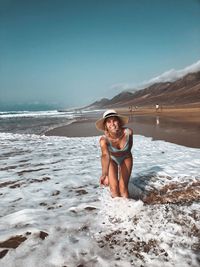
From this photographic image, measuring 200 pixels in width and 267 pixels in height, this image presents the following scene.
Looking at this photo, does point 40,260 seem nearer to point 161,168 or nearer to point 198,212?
point 198,212

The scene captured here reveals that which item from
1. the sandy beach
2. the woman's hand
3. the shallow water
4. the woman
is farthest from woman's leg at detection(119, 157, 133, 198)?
the sandy beach

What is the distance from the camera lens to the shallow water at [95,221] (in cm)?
275

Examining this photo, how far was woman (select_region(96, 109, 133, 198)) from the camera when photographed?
13.7 ft

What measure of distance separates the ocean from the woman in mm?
300

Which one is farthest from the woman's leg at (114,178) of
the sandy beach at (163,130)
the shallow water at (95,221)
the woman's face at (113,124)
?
the sandy beach at (163,130)

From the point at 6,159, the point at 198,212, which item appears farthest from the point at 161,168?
the point at 6,159

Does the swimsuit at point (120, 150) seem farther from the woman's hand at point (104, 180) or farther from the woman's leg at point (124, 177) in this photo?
the woman's hand at point (104, 180)

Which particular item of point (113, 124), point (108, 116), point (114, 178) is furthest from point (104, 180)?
point (108, 116)

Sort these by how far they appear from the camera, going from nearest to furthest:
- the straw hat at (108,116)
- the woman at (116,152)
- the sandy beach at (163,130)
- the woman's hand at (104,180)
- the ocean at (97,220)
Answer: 1. the ocean at (97,220)
2. the straw hat at (108,116)
3. the woman at (116,152)
4. the woman's hand at (104,180)
5. the sandy beach at (163,130)

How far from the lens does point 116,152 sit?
4.20m

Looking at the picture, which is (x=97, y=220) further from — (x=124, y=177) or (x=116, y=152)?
(x=116, y=152)

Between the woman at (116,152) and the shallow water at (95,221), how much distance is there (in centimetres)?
27

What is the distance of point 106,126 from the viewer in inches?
167

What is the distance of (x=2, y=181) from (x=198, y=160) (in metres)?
5.62
